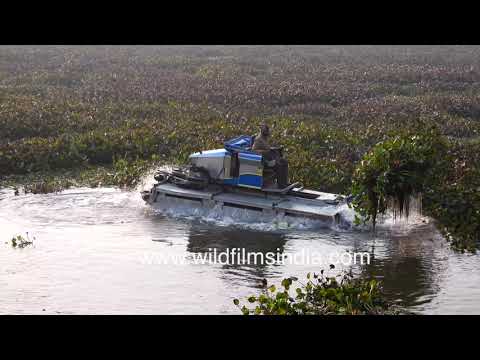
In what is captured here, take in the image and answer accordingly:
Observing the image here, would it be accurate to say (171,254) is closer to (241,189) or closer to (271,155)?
(241,189)

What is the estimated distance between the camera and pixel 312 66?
4462cm

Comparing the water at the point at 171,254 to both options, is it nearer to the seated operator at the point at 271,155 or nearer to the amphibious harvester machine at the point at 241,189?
the amphibious harvester machine at the point at 241,189

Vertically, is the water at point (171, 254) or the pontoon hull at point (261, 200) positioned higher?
the pontoon hull at point (261, 200)

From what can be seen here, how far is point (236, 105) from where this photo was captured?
32906mm

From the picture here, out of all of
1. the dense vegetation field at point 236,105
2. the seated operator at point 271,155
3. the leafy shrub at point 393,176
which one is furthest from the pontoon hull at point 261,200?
the dense vegetation field at point 236,105

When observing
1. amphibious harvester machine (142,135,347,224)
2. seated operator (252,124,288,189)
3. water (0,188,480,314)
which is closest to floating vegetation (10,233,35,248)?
water (0,188,480,314)

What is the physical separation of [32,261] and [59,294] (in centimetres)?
207

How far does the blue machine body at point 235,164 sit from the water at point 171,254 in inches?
33.7

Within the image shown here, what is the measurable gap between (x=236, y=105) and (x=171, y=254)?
1771 cm

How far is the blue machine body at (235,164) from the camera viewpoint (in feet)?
58.8

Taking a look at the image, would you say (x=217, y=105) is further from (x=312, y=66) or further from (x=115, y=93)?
(x=312, y=66)

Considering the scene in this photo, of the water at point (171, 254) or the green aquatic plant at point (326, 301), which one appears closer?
the green aquatic plant at point (326, 301)

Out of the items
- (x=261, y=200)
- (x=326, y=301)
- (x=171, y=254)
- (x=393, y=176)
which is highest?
(x=393, y=176)

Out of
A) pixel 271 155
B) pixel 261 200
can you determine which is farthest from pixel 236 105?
pixel 261 200
